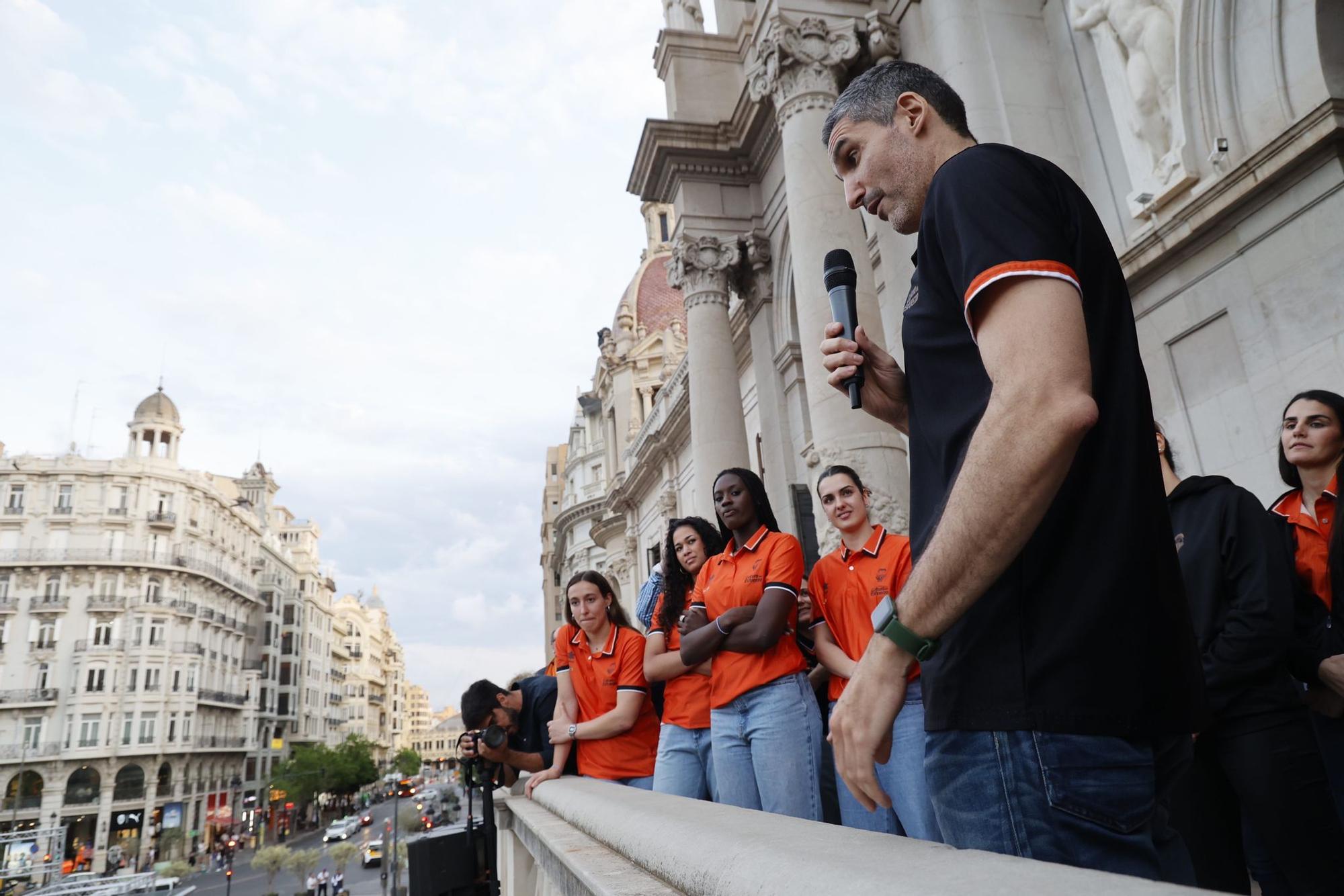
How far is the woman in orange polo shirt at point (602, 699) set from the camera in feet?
16.4

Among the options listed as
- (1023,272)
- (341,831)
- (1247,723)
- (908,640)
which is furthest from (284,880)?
(1023,272)

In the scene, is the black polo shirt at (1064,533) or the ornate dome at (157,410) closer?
the black polo shirt at (1064,533)

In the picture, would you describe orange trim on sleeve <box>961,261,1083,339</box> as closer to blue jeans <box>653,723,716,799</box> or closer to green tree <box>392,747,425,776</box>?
blue jeans <box>653,723,716,799</box>

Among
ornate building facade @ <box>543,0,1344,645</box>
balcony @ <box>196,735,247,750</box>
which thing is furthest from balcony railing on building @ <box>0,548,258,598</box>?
ornate building facade @ <box>543,0,1344,645</box>

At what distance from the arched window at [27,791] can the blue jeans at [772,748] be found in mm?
61893

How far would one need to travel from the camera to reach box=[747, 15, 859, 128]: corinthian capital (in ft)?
31.3

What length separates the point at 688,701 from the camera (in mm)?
4422

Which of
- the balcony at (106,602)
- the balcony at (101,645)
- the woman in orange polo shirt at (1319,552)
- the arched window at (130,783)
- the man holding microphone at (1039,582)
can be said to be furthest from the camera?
the balcony at (106,602)

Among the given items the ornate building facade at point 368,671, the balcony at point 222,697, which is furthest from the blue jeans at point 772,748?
the ornate building facade at point 368,671

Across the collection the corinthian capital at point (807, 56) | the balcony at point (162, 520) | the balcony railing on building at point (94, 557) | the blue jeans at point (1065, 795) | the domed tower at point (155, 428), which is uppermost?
the domed tower at point (155, 428)

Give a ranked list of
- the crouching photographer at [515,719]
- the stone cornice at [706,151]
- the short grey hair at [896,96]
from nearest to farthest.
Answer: the short grey hair at [896,96], the crouching photographer at [515,719], the stone cornice at [706,151]

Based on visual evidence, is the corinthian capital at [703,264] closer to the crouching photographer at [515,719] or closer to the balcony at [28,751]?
the crouching photographer at [515,719]

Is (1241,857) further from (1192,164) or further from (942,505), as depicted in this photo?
(1192,164)

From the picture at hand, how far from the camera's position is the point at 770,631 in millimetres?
3785
